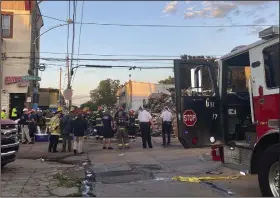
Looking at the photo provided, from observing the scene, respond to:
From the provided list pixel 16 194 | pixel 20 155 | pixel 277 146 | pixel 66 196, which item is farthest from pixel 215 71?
pixel 20 155

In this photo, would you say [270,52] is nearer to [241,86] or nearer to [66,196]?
[241,86]

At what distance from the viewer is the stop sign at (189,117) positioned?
7.28 m

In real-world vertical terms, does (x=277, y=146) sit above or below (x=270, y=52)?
below

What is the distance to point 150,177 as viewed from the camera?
873 centimetres

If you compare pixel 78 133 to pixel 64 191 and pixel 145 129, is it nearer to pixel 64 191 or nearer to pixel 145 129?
pixel 145 129

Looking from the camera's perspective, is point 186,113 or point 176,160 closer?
point 186,113

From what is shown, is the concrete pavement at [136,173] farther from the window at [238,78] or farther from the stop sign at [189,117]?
the window at [238,78]

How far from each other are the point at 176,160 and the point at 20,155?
5589 millimetres

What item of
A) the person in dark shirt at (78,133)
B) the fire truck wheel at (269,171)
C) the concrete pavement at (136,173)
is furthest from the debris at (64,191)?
the person in dark shirt at (78,133)

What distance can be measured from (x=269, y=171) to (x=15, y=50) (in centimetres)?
2518

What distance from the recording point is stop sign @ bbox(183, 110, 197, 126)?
7.28m

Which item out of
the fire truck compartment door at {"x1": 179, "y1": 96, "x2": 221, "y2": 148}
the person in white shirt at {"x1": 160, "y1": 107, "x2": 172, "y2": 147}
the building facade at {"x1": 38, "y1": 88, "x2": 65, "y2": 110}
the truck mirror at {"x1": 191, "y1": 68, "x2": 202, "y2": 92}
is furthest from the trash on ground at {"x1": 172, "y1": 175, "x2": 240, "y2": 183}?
the building facade at {"x1": 38, "y1": 88, "x2": 65, "y2": 110}

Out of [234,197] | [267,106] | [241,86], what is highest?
[241,86]

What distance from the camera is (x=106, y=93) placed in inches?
3009
